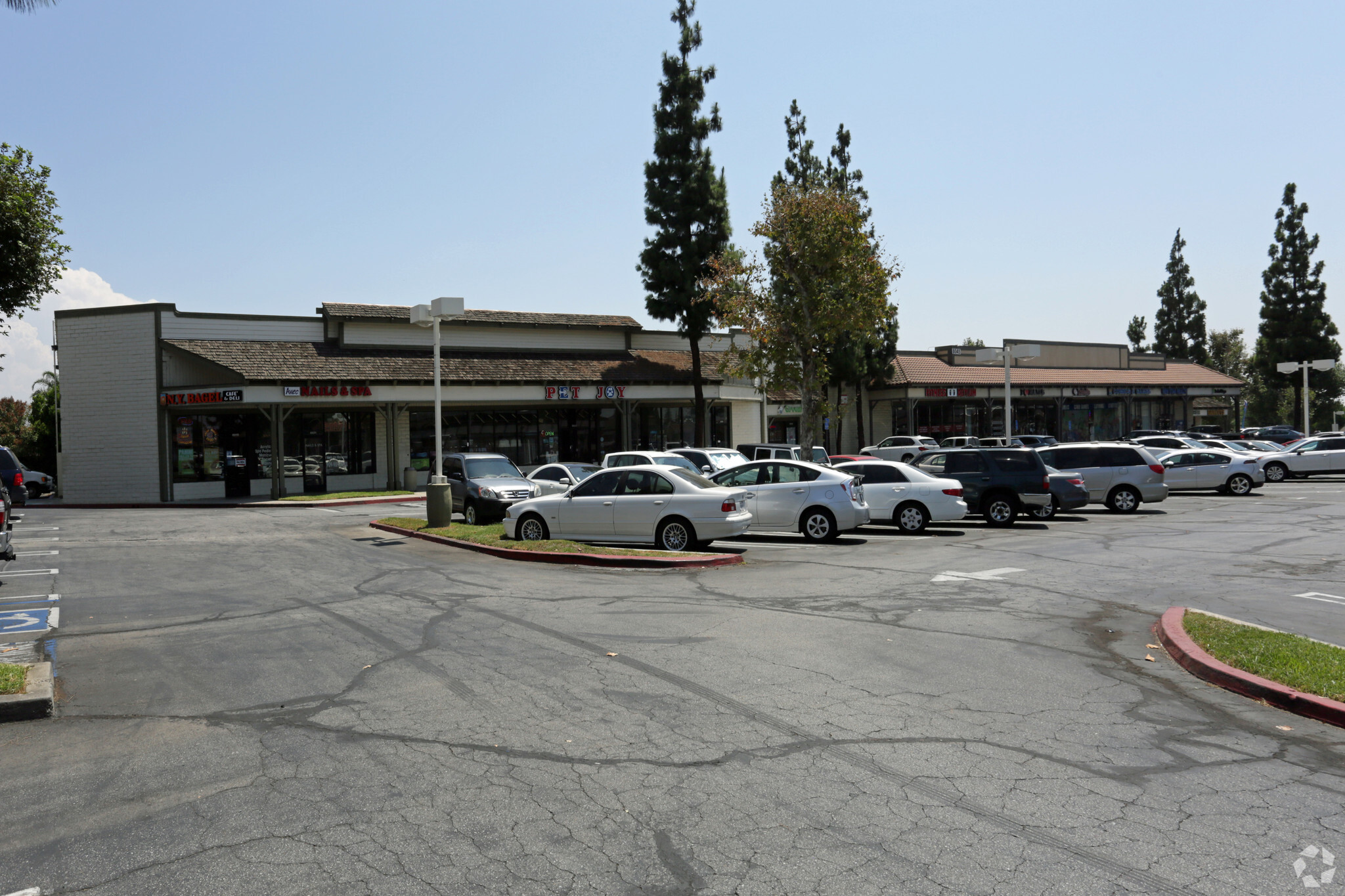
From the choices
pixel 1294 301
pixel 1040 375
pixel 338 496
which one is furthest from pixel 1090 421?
pixel 338 496

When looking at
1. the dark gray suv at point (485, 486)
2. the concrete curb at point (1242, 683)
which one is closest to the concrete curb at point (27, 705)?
the concrete curb at point (1242, 683)

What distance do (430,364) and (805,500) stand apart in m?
23.2

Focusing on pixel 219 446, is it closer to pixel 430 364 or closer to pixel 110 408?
pixel 110 408

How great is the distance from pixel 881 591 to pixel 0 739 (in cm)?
935

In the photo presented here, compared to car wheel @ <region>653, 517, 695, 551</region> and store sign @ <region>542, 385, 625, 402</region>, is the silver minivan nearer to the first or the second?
car wheel @ <region>653, 517, 695, 551</region>

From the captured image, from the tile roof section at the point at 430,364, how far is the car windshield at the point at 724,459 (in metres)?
13.4

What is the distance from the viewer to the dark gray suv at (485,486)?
22344mm

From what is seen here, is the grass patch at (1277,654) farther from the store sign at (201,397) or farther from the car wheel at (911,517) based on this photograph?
the store sign at (201,397)

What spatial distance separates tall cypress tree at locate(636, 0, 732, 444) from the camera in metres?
40.9

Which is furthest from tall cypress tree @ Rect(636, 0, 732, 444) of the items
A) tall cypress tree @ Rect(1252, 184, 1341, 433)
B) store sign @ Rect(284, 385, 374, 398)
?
tall cypress tree @ Rect(1252, 184, 1341, 433)

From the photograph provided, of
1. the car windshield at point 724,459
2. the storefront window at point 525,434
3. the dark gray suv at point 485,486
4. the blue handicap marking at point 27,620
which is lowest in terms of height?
the blue handicap marking at point 27,620

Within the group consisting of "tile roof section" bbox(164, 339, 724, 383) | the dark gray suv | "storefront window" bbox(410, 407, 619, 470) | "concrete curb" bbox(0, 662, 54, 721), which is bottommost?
"concrete curb" bbox(0, 662, 54, 721)

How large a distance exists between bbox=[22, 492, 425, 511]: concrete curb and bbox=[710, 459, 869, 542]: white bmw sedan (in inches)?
697

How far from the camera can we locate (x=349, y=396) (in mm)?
33594
